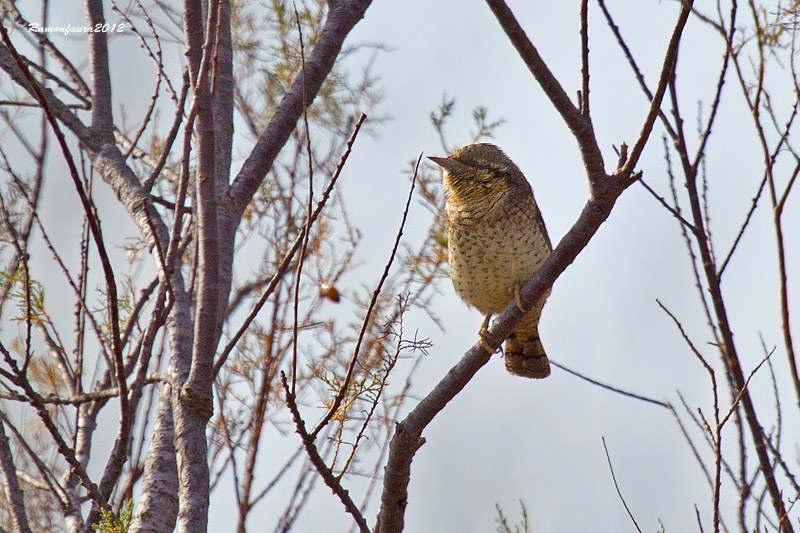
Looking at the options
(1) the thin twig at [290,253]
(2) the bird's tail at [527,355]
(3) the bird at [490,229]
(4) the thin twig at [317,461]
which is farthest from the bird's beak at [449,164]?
(4) the thin twig at [317,461]

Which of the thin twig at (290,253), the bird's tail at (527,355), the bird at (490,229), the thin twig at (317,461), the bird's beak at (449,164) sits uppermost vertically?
the bird's beak at (449,164)

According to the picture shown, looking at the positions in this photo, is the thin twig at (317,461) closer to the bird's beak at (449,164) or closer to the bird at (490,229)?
the bird at (490,229)

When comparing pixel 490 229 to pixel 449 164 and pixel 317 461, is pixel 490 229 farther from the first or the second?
pixel 317 461

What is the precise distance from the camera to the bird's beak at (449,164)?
14.0 feet

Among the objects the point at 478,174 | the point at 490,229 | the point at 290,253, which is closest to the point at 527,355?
the point at 490,229

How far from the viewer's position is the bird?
3938 mm

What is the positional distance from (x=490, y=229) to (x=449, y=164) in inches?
19.2

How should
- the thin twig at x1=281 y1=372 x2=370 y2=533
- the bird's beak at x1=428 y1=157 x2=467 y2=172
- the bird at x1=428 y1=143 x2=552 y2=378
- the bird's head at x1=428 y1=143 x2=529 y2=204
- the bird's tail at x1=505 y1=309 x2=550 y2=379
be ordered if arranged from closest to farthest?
the thin twig at x1=281 y1=372 x2=370 y2=533
the bird at x1=428 y1=143 x2=552 y2=378
the bird's head at x1=428 y1=143 x2=529 y2=204
the bird's beak at x1=428 y1=157 x2=467 y2=172
the bird's tail at x1=505 y1=309 x2=550 y2=379

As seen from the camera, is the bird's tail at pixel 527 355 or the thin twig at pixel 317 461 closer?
the thin twig at pixel 317 461

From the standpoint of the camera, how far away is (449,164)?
429 cm

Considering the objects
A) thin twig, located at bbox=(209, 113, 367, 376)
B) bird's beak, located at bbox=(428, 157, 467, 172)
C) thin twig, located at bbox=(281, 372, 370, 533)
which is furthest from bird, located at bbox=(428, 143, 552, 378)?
thin twig, located at bbox=(281, 372, 370, 533)

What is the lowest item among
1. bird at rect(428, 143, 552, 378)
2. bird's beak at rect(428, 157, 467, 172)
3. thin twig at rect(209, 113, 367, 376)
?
thin twig at rect(209, 113, 367, 376)

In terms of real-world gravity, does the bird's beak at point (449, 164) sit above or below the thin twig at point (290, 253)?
above

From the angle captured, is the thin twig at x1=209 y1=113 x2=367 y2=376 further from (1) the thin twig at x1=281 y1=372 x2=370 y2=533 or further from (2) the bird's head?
(2) the bird's head
